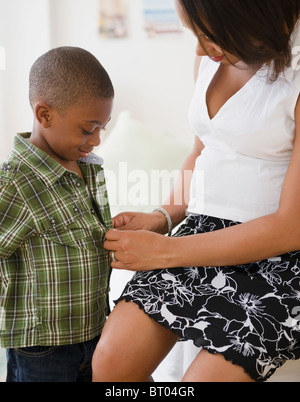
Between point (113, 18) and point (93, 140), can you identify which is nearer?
point (93, 140)

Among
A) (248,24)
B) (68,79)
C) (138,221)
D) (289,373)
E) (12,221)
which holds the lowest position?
(289,373)

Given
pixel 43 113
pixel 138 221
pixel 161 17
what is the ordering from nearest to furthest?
pixel 43 113 < pixel 138 221 < pixel 161 17

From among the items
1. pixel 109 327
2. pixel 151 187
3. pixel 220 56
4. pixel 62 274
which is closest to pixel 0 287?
pixel 62 274

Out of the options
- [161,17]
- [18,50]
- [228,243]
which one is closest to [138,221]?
[228,243]

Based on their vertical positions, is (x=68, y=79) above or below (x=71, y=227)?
above

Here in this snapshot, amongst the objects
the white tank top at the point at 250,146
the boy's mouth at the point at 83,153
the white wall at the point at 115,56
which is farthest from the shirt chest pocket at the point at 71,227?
the white wall at the point at 115,56

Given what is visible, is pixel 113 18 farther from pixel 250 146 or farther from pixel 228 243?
pixel 228 243

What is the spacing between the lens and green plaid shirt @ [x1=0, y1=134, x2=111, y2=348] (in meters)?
1.07

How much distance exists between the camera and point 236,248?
3.65 feet

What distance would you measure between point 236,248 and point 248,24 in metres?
0.44

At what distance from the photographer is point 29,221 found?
106cm

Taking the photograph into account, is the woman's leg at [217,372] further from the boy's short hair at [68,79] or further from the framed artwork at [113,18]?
the framed artwork at [113,18]

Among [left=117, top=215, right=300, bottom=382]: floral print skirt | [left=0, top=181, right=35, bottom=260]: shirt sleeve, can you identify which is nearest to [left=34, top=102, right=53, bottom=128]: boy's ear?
[left=0, top=181, right=35, bottom=260]: shirt sleeve

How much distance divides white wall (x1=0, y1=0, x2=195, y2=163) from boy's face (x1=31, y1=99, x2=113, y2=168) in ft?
6.00
